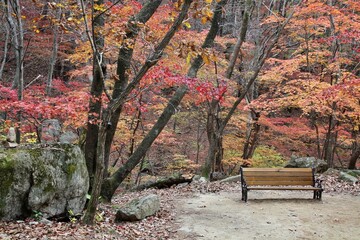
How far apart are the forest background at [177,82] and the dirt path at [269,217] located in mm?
1980

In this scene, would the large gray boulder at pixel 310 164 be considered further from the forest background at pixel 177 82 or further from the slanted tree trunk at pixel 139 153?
the slanted tree trunk at pixel 139 153

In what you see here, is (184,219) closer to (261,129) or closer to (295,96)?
(295,96)

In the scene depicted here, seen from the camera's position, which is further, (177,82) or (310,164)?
(310,164)

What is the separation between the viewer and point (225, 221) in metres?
6.36

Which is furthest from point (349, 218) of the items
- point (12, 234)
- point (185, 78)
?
point (12, 234)

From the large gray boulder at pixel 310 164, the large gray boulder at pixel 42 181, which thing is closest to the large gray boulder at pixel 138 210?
the large gray boulder at pixel 42 181

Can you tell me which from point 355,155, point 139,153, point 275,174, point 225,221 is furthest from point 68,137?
point 355,155

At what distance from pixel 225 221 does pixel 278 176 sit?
248 cm

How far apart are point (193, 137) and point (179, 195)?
1096cm

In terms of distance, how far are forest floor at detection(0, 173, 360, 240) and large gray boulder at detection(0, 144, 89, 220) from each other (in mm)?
271

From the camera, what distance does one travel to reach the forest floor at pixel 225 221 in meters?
4.94

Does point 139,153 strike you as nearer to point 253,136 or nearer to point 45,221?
point 45,221

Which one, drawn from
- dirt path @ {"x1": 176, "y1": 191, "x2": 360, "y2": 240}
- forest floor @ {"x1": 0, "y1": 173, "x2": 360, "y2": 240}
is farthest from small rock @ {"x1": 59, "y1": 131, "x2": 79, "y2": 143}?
dirt path @ {"x1": 176, "y1": 191, "x2": 360, "y2": 240}

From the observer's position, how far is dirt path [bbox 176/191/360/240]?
5562 millimetres
